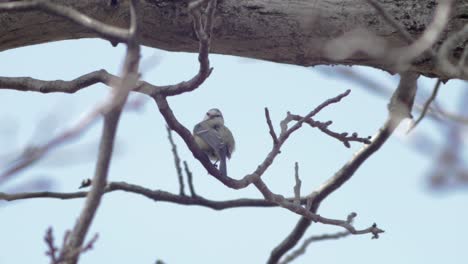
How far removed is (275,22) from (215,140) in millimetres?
2979

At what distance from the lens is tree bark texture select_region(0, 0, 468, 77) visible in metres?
3.83

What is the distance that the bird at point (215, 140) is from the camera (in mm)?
6582

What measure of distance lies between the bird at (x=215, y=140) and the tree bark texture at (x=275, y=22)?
2376 mm

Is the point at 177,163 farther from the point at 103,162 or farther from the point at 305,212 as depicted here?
the point at 103,162

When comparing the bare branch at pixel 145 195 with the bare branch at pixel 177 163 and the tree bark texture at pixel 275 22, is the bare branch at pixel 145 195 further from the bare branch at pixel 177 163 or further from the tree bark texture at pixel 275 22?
the tree bark texture at pixel 275 22

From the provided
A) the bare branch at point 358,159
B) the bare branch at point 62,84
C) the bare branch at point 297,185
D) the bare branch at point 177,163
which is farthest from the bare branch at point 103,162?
the bare branch at point 358,159

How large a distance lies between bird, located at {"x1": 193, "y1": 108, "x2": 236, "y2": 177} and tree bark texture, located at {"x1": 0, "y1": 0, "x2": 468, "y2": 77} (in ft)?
7.80

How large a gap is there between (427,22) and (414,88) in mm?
369

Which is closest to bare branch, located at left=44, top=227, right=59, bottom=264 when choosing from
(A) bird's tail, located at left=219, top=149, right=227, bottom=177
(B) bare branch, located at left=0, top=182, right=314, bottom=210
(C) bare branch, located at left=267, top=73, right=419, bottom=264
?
(B) bare branch, located at left=0, top=182, right=314, bottom=210

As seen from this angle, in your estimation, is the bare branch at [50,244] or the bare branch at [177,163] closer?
the bare branch at [50,244]

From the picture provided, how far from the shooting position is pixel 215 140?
676 centimetres

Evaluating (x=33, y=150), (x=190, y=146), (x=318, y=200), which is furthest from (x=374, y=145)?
(x=33, y=150)

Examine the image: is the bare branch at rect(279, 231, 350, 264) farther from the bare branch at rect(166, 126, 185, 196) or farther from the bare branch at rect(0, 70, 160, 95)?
the bare branch at rect(0, 70, 160, 95)

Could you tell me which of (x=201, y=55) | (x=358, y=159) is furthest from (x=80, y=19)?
(x=358, y=159)
